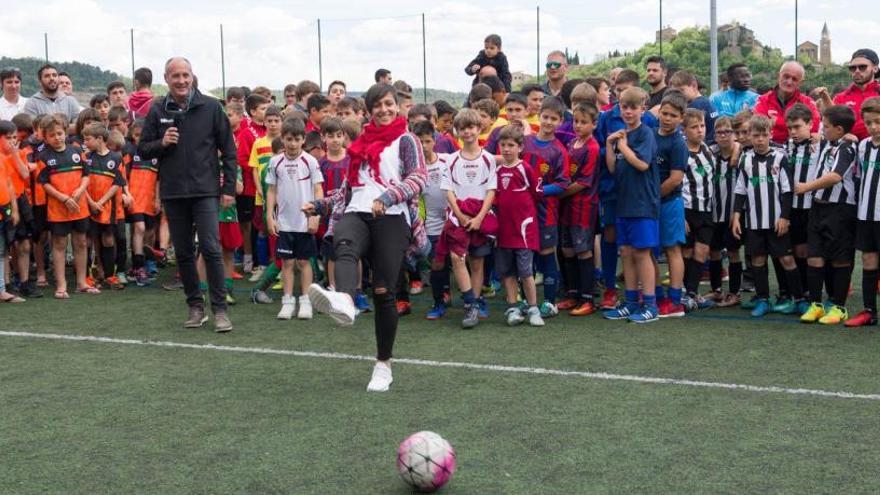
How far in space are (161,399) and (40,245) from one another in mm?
5802

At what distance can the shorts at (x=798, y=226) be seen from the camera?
8.46 metres

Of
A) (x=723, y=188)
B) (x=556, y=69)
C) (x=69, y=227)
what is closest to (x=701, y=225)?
(x=723, y=188)

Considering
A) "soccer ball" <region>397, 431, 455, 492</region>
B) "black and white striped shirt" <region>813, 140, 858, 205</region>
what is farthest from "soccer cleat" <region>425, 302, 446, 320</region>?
"soccer ball" <region>397, 431, 455, 492</region>

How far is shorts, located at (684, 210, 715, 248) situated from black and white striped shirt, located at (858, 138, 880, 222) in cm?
141

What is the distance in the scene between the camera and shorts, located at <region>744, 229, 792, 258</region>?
27.8 ft

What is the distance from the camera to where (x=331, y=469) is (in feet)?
15.0

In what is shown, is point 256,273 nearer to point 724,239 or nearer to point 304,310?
point 304,310

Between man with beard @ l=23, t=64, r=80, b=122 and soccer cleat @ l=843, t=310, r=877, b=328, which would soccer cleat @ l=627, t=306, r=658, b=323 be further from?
man with beard @ l=23, t=64, r=80, b=122

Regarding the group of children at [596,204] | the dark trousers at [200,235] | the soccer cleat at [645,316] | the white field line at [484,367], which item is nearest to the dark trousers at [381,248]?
the white field line at [484,367]

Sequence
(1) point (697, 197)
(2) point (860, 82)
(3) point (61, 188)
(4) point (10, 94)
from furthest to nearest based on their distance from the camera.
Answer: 1. (4) point (10, 94)
2. (3) point (61, 188)
3. (2) point (860, 82)
4. (1) point (697, 197)

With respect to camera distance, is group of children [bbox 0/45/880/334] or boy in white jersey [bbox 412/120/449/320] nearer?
group of children [bbox 0/45/880/334]

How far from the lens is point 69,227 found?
402 inches

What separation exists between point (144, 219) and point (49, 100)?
86.1 inches

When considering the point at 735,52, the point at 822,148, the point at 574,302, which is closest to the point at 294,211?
the point at 574,302
